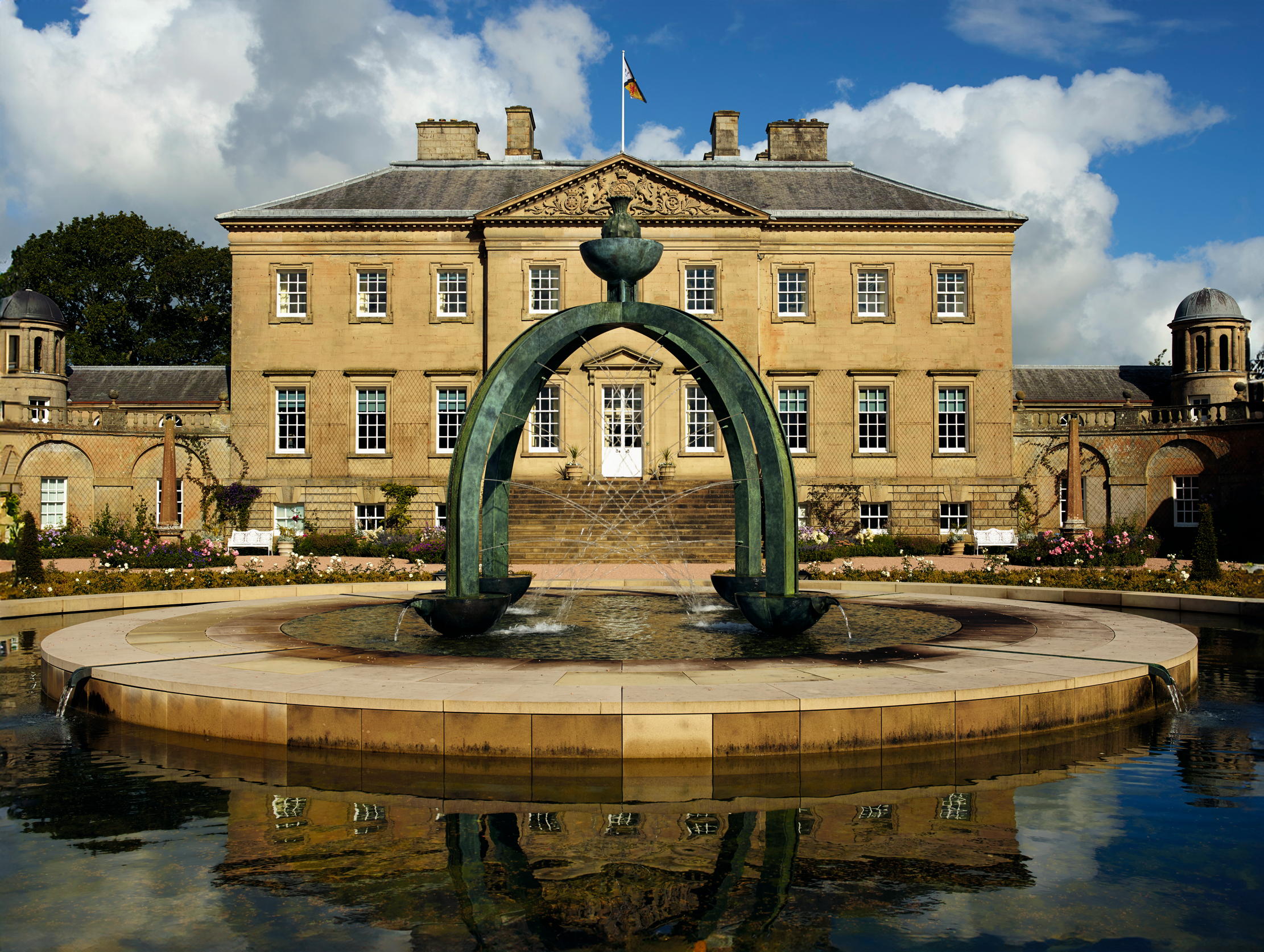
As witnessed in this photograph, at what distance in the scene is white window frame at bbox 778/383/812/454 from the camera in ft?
123

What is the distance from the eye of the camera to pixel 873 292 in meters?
37.8

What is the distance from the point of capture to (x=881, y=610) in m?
15.0

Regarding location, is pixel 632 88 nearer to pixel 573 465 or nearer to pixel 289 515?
pixel 573 465

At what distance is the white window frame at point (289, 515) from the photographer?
37.0 m

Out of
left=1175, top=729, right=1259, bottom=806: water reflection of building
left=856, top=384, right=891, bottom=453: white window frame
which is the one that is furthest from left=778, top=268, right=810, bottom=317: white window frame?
left=1175, top=729, right=1259, bottom=806: water reflection of building

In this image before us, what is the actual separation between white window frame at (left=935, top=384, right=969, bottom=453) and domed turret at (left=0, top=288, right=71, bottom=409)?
127 feet

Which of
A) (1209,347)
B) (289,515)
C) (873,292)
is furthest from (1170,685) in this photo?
(1209,347)

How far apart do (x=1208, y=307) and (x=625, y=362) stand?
31.1 metres

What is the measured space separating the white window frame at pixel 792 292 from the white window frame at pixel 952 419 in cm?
614

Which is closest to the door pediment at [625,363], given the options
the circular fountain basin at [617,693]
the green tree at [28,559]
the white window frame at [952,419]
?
the white window frame at [952,419]

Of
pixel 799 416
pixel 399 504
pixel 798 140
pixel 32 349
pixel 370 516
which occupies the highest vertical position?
pixel 798 140

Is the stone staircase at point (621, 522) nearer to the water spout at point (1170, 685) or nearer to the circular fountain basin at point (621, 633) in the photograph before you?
the circular fountain basin at point (621, 633)

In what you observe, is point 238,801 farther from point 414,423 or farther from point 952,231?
point 952,231

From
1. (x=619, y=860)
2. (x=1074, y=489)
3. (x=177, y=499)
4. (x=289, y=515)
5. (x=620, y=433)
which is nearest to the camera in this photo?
(x=619, y=860)
